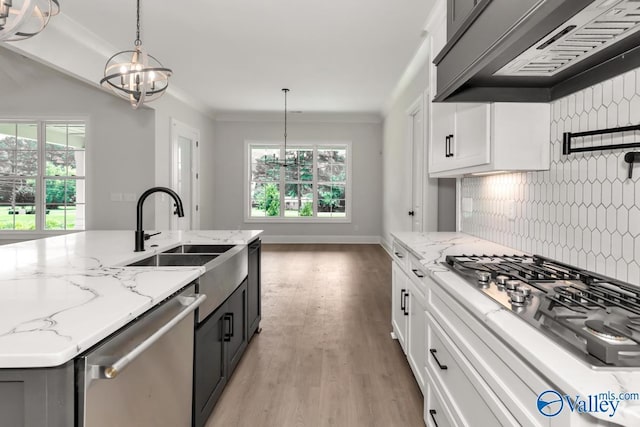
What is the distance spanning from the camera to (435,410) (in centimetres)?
172

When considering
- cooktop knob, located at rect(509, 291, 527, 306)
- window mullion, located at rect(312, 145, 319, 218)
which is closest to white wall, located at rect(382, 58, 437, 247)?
window mullion, located at rect(312, 145, 319, 218)

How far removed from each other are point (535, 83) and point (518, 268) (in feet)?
2.84

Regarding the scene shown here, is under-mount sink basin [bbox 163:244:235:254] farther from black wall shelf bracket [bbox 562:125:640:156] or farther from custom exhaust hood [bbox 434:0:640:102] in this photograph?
black wall shelf bracket [bbox 562:125:640:156]

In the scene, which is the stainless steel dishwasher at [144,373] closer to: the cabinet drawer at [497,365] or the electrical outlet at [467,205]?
the cabinet drawer at [497,365]

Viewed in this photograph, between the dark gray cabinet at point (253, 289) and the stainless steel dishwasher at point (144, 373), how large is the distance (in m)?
1.24

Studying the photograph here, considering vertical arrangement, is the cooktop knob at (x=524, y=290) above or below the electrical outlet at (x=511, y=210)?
below

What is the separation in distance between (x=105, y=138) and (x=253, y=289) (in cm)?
405

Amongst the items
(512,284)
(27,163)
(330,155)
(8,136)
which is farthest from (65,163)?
(512,284)

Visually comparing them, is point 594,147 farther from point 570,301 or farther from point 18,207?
point 18,207

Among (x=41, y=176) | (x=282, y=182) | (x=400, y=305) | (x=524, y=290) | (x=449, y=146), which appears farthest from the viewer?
(x=282, y=182)

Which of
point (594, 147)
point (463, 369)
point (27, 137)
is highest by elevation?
point (27, 137)

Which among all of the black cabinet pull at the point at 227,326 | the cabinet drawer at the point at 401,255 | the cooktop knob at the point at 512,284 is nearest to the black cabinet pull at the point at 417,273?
the cabinet drawer at the point at 401,255

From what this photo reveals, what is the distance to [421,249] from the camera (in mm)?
2225

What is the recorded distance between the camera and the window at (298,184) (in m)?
8.55
